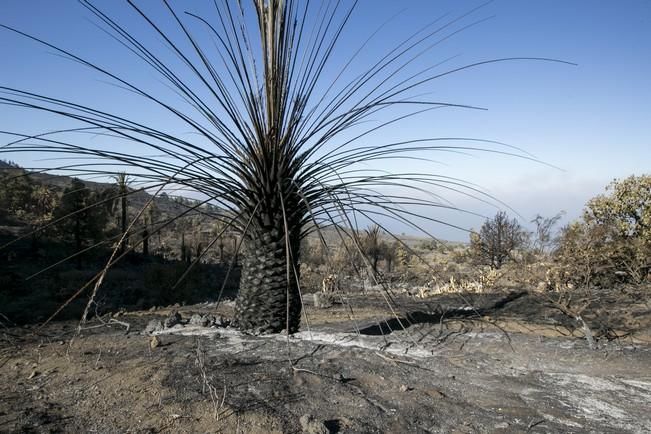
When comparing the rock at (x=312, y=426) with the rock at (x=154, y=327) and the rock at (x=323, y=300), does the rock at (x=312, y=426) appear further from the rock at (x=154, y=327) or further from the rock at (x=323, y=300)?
the rock at (x=323, y=300)

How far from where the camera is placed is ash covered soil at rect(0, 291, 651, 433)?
2.02 meters

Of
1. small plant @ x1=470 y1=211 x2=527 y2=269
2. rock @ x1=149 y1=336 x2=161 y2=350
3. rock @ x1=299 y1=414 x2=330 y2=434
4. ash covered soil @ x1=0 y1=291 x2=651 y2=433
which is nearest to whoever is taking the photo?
rock @ x1=299 y1=414 x2=330 y2=434

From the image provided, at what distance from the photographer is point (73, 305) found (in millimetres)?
11000

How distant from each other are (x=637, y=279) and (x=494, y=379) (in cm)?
927

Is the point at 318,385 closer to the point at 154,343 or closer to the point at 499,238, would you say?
the point at 154,343

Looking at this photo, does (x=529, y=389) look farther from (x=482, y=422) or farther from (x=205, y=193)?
(x=205, y=193)

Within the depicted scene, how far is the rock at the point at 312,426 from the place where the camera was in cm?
187

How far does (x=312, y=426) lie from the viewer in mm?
1884

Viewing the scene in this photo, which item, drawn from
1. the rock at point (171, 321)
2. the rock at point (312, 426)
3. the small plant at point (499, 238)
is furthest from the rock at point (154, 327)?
the small plant at point (499, 238)

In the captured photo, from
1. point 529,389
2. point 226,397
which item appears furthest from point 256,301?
point 529,389

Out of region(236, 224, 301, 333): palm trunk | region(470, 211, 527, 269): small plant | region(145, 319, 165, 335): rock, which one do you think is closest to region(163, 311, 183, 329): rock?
region(145, 319, 165, 335): rock

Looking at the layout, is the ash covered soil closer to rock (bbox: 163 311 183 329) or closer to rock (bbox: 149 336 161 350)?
rock (bbox: 149 336 161 350)

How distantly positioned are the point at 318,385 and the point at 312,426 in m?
0.48

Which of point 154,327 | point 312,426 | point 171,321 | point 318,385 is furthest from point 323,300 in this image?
point 312,426
